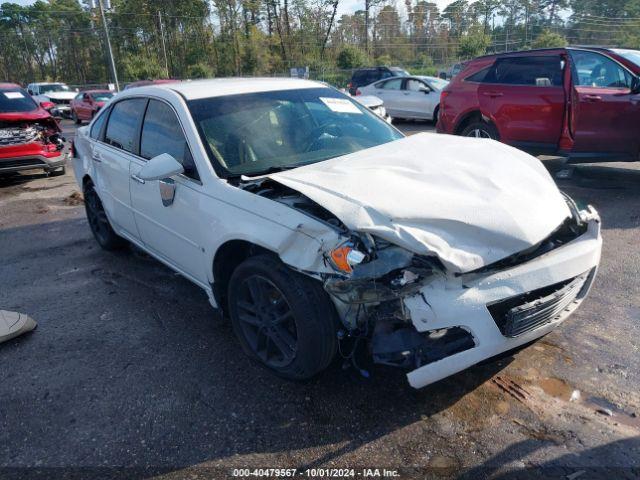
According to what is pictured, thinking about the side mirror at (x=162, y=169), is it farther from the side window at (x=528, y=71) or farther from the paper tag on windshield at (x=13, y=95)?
the paper tag on windshield at (x=13, y=95)

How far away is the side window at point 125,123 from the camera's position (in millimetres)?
4141

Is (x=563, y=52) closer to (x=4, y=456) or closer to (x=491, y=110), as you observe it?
(x=491, y=110)

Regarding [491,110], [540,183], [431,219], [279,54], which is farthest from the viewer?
[279,54]

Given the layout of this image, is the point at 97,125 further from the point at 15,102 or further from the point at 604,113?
the point at 604,113

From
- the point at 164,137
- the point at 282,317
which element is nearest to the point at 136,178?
the point at 164,137

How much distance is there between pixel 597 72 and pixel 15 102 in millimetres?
10058

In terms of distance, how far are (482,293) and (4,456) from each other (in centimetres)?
252

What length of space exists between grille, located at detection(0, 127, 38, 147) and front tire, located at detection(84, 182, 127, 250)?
479 cm

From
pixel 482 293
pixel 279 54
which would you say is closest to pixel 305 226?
pixel 482 293

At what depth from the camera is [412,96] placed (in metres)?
14.3

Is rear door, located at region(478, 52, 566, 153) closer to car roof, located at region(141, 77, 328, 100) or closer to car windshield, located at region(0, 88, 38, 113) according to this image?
car roof, located at region(141, 77, 328, 100)

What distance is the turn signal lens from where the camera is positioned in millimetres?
2295

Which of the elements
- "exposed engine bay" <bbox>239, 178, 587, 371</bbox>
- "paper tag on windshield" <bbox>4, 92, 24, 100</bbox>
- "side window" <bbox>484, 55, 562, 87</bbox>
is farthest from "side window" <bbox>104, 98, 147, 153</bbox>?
"paper tag on windshield" <bbox>4, 92, 24, 100</bbox>

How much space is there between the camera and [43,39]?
181ft
